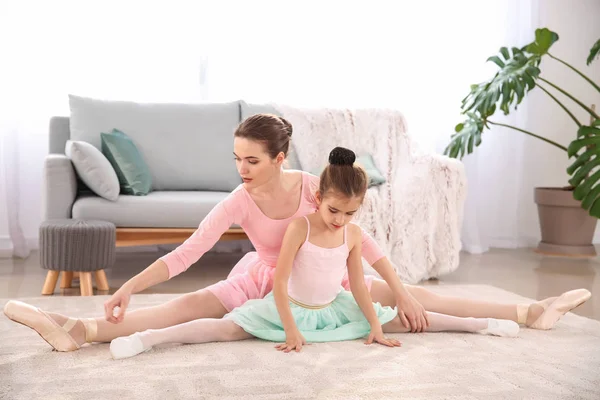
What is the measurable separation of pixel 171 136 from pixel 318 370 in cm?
249

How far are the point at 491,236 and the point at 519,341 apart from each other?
310cm

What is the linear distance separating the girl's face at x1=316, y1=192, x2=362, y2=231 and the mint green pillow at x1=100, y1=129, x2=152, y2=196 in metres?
1.77

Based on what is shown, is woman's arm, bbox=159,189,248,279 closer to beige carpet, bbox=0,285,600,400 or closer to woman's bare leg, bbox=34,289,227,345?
woman's bare leg, bbox=34,289,227,345

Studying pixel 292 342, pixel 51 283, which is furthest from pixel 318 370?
pixel 51 283

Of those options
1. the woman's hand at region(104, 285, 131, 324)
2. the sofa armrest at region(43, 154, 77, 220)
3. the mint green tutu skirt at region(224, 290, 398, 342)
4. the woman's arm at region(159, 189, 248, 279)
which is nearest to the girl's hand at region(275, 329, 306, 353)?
the mint green tutu skirt at region(224, 290, 398, 342)

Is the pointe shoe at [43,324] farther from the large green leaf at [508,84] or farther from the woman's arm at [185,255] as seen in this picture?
the large green leaf at [508,84]

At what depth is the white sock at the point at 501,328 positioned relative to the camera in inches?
96.5

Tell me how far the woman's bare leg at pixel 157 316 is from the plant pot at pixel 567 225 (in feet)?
10.5

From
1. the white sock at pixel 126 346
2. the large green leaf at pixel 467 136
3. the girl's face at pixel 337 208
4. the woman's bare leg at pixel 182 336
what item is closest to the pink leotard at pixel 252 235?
the woman's bare leg at pixel 182 336

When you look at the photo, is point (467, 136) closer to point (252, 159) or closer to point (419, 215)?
point (419, 215)

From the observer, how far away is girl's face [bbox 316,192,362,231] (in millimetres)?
2129

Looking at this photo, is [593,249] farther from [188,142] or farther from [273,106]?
[188,142]

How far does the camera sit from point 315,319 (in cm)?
230

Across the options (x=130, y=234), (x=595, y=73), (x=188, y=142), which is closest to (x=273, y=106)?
(x=188, y=142)
